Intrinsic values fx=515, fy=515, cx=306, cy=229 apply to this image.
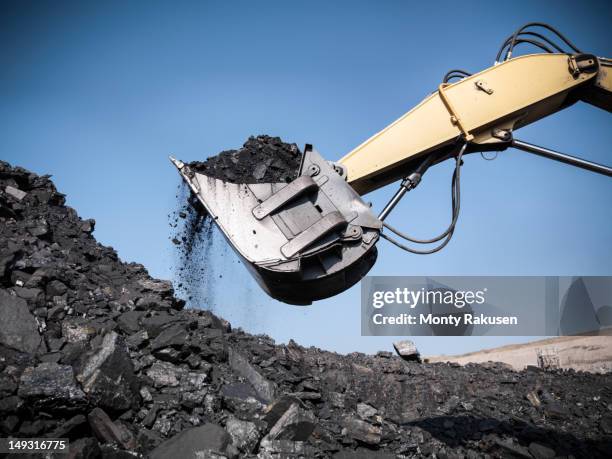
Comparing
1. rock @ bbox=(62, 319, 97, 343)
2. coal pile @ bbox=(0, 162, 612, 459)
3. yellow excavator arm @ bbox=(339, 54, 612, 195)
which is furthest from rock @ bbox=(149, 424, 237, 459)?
yellow excavator arm @ bbox=(339, 54, 612, 195)

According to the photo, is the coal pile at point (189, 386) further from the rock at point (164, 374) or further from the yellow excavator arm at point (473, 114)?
the yellow excavator arm at point (473, 114)

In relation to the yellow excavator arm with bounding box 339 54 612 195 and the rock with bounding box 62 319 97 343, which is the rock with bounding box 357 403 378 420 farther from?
the rock with bounding box 62 319 97 343

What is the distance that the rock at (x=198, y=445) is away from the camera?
13.7 feet

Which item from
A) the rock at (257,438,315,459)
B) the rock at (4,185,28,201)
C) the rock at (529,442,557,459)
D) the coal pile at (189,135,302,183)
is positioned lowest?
the rock at (529,442,557,459)

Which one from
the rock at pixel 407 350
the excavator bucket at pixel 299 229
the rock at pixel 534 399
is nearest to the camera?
the excavator bucket at pixel 299 229

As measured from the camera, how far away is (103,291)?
6.50 metres

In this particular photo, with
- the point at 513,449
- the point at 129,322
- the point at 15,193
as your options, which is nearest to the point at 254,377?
the point at 129,322

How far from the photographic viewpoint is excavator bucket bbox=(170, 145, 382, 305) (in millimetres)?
4078

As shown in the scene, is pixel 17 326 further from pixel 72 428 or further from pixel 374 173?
pixel 374 173

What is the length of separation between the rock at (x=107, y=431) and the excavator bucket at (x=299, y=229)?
69.6 inches

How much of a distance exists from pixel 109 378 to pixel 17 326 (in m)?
1.18

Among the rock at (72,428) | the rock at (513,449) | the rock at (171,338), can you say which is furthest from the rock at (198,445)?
the rock at (513,449)

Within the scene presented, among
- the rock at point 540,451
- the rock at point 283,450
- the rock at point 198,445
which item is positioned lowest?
the rock at point 540,451

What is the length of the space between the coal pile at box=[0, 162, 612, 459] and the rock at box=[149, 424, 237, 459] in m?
0.01
